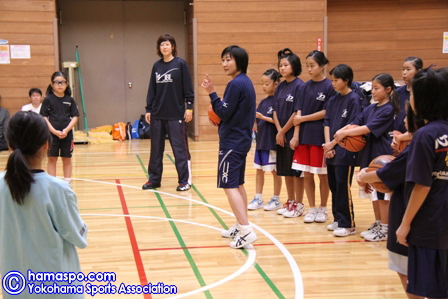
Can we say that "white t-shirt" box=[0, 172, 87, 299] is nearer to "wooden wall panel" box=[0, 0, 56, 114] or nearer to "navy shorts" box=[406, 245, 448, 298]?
"navy shorts" box=[406, 245, 448, 298]

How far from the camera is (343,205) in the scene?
505 cm

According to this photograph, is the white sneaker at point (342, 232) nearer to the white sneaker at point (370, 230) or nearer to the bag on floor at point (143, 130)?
the white sneaker at point (370, 230)

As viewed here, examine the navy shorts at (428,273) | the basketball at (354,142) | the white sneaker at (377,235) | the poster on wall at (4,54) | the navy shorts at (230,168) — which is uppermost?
the poster on wall at (4,54)

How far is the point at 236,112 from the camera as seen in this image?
4531mm

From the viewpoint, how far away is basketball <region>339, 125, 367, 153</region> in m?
4.76

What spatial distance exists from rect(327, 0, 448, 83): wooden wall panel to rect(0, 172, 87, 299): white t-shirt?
1065 cm

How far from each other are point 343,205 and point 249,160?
14.7ft

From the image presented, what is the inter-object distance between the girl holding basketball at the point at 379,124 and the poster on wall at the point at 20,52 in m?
8.01

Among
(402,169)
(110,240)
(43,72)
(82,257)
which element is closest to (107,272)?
(82,257)

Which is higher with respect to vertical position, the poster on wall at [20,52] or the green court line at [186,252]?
the poster on wall at [20,52]

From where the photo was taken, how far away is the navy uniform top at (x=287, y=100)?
220 inches

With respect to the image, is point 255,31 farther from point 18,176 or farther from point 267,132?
point 18,176

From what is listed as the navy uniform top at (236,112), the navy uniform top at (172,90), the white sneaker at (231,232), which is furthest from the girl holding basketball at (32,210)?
the navy uniform top at (172,90)

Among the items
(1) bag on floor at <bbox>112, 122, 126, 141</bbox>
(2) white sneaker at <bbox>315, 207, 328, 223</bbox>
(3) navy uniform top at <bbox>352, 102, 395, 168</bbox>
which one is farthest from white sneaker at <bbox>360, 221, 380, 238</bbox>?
(1) bag on floor at <bbox>112, 122, 126, 141</bbox>
